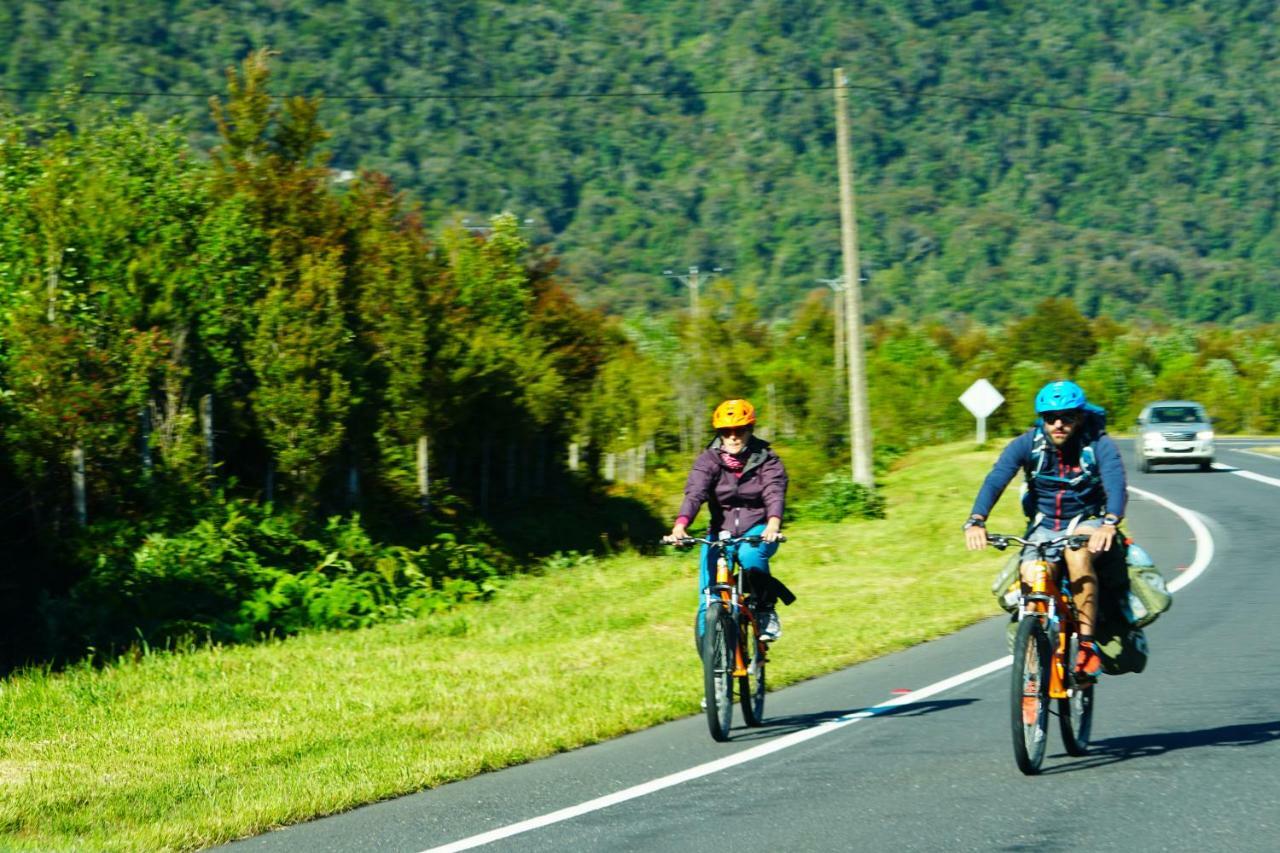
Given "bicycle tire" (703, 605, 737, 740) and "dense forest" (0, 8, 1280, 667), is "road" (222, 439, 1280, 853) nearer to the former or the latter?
"bicycle tire" (703, 605, 737, 740)

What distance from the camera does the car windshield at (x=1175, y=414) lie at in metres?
42.5

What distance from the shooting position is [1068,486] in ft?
26.6

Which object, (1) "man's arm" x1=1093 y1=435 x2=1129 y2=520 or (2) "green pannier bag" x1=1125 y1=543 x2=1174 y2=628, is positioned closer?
(1) "man's arm" x1=1093 y1=435 x2=1129 y2=520

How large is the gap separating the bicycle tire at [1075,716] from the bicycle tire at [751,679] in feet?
6.42

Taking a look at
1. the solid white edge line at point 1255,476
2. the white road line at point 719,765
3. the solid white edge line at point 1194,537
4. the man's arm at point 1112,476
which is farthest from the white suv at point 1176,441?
the man's arm at point 1112,476

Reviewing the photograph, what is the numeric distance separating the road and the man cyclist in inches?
34.2

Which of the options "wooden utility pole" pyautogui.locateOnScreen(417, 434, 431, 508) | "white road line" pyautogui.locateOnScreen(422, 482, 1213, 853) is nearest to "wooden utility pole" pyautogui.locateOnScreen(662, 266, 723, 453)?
"wooden utility pole" pyautogui.locateOnScreen(417, 434, 431, 508)

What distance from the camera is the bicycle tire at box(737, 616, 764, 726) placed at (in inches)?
371

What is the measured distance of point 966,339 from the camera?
108 meters

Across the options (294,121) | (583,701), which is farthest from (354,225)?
(583,701)

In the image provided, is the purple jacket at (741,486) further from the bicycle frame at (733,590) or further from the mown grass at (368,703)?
the mown grass at (368,703)

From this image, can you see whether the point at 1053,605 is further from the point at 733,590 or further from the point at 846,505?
the point at 846,505

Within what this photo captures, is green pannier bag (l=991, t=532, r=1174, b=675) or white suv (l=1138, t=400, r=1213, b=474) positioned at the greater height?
green pannier bag (l=991, t=532, r=1174, b=675)

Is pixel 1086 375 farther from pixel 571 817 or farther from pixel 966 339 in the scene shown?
pixel 571 817
